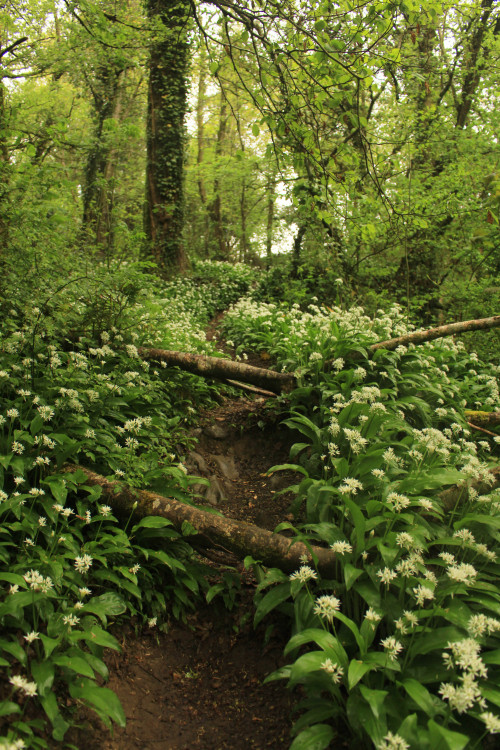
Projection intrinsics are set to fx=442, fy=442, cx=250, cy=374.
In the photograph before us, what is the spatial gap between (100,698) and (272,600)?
1148 millimetres

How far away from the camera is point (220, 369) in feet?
17.8

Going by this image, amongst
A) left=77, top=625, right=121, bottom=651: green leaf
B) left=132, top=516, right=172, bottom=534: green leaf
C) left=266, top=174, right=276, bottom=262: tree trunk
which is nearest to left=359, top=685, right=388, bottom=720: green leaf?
left=77, top=625, right=121, bottom=651: green leaf

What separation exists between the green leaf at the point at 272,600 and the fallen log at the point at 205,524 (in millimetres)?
195

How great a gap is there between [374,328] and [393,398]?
188cm

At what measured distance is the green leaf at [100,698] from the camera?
206 cm

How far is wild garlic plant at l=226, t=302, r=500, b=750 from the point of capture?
198cm

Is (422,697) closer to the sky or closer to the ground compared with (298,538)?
closer to the ground

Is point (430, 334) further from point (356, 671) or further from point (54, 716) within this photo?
point (54, 716)

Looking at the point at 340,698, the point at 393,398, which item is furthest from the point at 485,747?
the point at 393,398

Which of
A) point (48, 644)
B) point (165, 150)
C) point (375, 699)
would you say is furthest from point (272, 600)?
point (165, 150)

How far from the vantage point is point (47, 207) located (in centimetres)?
494

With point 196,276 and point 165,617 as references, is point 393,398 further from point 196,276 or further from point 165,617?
point 196,276

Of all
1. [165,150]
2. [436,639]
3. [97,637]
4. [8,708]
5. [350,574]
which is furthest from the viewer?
[165,150]

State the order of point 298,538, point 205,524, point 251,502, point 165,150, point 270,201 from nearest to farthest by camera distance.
A: point 298,538, point 205,524, point 251,502, point 165,150, point 270,201
